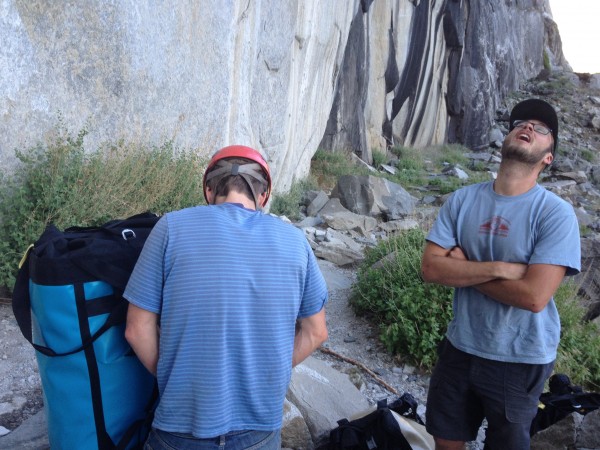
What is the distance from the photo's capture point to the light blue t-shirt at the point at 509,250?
8.16 ft

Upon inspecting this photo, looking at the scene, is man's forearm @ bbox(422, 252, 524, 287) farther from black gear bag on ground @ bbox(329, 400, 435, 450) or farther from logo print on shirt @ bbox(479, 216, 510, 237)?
black gear bag on ground @ bbox(329, 400, 435, 450)

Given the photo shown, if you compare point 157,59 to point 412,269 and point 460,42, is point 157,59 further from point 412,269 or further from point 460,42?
point 460,42

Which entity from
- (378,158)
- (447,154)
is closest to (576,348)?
(378,158)

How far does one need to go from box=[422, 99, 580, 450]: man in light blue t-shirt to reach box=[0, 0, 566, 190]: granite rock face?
3723mm

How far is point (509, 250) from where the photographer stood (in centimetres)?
258

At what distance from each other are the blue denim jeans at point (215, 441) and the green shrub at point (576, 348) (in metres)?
4.06

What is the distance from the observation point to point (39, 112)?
5.00 m

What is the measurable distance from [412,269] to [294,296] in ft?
14.0

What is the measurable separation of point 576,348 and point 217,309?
4.79 m

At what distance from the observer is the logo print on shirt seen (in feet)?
8.52

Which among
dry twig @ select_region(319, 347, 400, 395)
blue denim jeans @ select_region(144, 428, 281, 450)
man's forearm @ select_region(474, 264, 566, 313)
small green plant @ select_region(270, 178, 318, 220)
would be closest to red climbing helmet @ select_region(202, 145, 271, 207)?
blue denim jeans @ select_region(144, 428, 281, 450)

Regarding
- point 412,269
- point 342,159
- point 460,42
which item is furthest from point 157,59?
point 460,42

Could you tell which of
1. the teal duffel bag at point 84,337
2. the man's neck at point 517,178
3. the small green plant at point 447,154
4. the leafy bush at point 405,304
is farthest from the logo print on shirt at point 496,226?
the small green plant at point 447,154

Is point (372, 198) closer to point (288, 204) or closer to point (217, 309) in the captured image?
point (288, 204)
